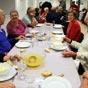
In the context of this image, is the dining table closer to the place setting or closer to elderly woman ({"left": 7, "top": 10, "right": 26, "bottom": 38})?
the place setting

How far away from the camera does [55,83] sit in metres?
1.52

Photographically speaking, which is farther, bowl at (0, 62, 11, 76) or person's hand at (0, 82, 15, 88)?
bowl at (0, 62, 11, 76)

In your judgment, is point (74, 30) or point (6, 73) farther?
point (74, 30)

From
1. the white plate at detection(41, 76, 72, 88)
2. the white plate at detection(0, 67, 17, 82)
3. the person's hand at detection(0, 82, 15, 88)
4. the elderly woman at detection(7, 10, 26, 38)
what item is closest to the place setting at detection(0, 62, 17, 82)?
the white plate at detection(0, 67, 17, 82)

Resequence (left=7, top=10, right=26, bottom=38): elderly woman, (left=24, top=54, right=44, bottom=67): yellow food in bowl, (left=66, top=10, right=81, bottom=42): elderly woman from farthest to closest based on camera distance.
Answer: (left=7, top=10, right=26, bottom=38): elderly woman, (left=66, top=10, right=81, bottom=42): elderly woman, (left=24, top=54, right=44, bottom=67): yellow food in bowl

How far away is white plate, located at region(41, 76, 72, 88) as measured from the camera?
148 centimetres

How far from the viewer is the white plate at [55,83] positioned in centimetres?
148

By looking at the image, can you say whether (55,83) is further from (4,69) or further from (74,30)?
(74,30)

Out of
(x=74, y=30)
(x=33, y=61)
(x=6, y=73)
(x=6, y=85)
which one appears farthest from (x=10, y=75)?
(x=74, y=30)

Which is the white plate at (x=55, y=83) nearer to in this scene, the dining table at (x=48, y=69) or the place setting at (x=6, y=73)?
the dining table at (x=48, y=69)

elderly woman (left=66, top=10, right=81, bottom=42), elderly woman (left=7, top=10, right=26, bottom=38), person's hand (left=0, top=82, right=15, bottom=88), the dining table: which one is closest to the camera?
person's hand (left=0, top=82, right=15, bottom=88)

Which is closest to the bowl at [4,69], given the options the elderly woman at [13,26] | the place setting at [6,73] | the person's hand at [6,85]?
the place setting at [6,73]

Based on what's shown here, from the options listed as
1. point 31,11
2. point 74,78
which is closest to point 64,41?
point 74,78

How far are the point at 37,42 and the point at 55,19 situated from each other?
2.57 meters
